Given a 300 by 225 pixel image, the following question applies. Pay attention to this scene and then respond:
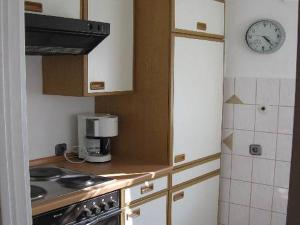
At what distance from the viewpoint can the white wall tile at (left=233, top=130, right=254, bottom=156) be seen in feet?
8.60

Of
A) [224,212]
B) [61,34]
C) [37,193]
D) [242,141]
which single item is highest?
[61,34]

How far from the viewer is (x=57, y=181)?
1.93 meters

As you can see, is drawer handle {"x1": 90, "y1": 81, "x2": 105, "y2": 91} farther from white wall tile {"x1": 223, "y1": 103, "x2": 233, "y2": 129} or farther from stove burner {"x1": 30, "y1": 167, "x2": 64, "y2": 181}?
white wall tile {"x1": 223, "y1": 103, "x2": 233, "y2": 129}

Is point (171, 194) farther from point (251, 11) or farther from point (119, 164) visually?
→ point (251, 11)

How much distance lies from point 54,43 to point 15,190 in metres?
1.23

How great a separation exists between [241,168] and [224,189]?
23 centimetres

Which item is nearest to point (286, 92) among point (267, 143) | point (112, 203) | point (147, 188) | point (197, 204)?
point (267, 143)

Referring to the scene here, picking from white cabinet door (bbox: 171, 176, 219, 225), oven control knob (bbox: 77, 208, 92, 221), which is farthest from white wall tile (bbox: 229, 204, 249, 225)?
oven control knob (bbox: 77, 208, 92, 221)

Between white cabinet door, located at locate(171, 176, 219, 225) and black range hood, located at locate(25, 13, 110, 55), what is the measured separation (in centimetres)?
109

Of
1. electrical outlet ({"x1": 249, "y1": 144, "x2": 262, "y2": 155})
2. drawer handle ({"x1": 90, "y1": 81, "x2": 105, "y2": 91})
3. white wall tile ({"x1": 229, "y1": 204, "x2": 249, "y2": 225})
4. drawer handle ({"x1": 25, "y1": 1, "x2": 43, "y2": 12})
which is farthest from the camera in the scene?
white wall tile ({"x1": 229, "y1": 204, "x2": 249, "y2": 225})

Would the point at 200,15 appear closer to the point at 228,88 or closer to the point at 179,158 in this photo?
the point at 228,88

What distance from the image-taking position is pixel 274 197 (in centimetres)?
255

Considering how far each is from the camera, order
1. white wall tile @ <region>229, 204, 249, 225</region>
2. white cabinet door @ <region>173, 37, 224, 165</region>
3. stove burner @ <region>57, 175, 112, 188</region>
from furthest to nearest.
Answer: white wall tile @ <region>229, 204, 249, 225</region> < white cabinet door @ <region>173, 37, 224, 165</region> < stove burner @ <region>57, 175, 112, 188</region>

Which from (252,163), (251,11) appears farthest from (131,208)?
(251,11)
